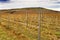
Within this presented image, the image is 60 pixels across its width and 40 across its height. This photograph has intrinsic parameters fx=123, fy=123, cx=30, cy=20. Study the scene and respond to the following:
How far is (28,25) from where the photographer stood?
1.84m

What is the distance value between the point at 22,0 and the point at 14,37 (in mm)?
742

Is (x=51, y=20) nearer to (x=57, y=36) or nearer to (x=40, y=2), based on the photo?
(x=57, y=36)

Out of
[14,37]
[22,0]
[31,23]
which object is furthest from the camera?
[31,23]

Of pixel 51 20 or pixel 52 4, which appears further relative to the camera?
pixel 51 20

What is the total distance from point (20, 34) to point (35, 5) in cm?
71

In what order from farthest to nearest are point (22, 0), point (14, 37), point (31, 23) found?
point (31, 23) < point (14, 37) < point (22, 0)

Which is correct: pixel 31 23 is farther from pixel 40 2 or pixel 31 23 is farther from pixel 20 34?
pixel 40 2

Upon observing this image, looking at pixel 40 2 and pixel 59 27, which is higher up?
pixel 40 2

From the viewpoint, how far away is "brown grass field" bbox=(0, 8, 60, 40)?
67.7 inches

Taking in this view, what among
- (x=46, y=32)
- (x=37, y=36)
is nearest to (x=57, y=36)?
(x=46, y=32)

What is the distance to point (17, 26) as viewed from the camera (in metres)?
1.85

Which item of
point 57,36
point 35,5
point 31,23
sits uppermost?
point 35,5

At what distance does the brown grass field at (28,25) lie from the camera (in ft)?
5.65

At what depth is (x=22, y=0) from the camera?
3.68 ft
